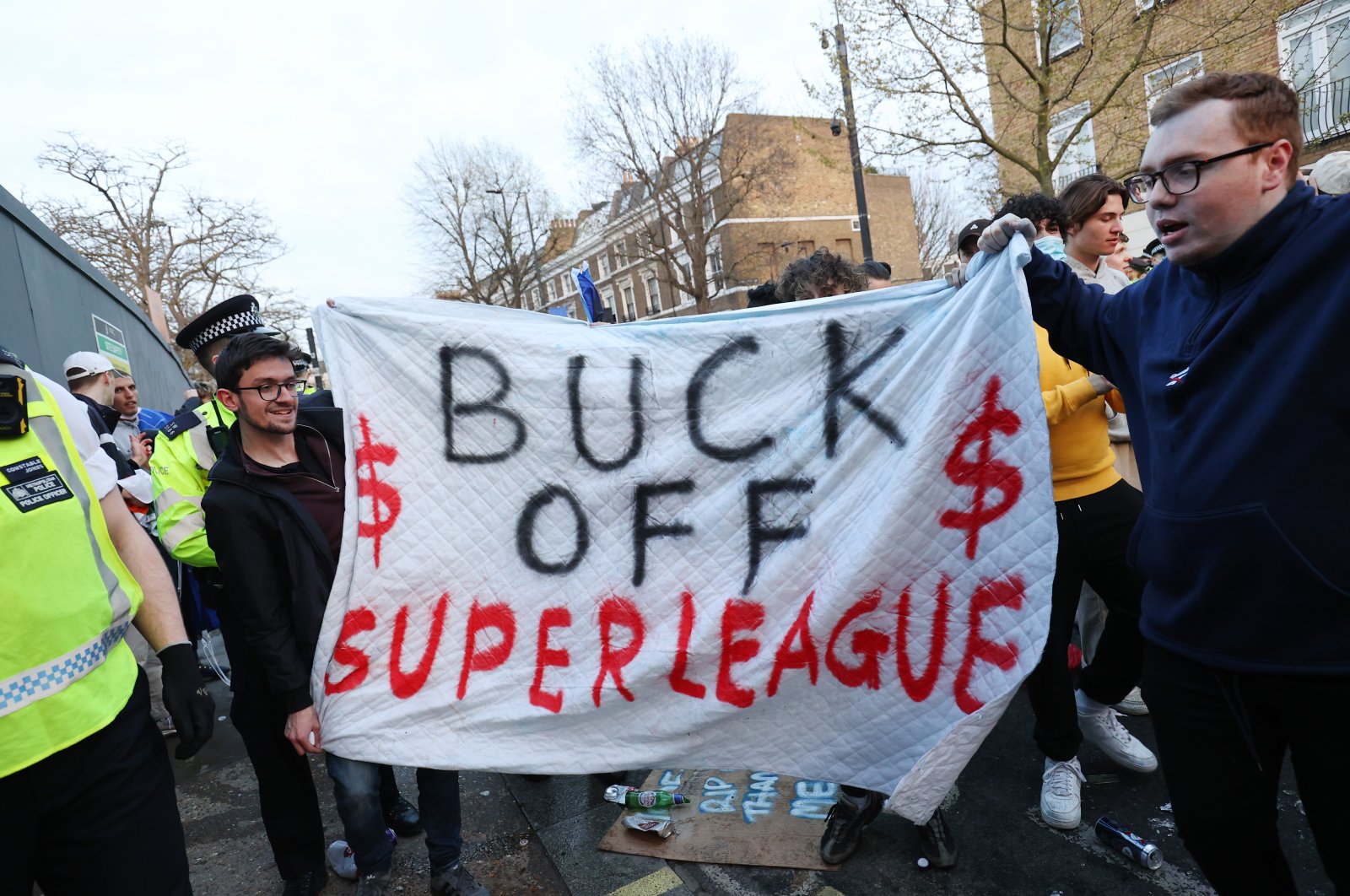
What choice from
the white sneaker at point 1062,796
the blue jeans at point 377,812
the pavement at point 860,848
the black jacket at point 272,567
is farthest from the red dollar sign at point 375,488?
the white sneaker at point 1062,796

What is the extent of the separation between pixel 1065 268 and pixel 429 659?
85.2 inches

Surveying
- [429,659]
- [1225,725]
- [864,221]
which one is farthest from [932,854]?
[864,221]

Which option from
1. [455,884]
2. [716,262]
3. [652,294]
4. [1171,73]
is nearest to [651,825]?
[455,884]

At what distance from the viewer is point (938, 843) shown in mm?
2533

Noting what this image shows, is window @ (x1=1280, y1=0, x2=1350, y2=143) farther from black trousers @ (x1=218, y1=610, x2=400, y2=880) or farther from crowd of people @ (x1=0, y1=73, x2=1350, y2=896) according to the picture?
black trousers @ (x1=218, y1=610, x2=400, y2=880)

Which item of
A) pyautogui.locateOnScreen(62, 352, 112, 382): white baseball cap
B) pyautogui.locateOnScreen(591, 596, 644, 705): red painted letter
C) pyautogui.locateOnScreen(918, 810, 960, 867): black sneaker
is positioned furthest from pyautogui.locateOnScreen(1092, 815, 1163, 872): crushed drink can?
pyautogui.locateOnScreen(62, 352, 112, 382): white baseball cap

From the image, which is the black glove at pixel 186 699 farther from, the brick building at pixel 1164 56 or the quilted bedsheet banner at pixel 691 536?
the brick building at pixel 1164 56

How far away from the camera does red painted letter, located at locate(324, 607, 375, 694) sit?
2412 mm

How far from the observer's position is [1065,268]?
2.09 metres

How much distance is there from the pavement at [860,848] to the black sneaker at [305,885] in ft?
0.50

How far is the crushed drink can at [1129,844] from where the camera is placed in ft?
7.82

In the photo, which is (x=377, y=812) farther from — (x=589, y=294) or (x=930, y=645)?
(x=589, y=294)

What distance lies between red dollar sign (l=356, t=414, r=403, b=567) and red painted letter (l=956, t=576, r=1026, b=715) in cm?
175

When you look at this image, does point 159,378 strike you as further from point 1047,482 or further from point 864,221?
point 1047,482
